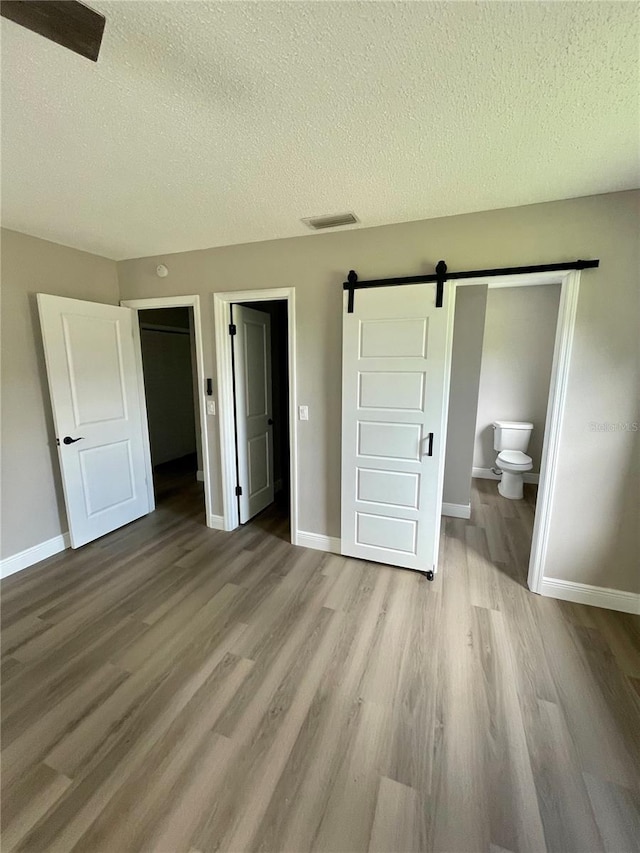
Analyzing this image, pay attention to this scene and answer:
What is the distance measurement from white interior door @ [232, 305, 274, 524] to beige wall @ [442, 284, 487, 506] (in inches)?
73.5

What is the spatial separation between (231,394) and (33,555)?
1.98 meters

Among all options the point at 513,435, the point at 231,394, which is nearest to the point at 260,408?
the point at 231,394

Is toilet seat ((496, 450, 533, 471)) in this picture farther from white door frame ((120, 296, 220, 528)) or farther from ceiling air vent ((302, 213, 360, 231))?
white door frame ((120, 296, 220, 528))

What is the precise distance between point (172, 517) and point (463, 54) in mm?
3797

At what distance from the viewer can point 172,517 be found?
11.8ft

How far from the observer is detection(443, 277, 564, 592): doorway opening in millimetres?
2379

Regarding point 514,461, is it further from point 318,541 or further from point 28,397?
point 28,397

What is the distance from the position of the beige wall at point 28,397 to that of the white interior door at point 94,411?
0.16 meters

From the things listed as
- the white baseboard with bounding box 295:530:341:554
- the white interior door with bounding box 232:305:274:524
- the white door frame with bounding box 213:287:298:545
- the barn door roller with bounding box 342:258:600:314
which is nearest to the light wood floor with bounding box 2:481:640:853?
the white baseboard with bounding box 295:530:341:554

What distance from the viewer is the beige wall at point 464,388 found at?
3217 mm

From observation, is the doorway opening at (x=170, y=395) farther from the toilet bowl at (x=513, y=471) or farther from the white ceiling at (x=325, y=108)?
the toilet bowl at (x=513, y=471)

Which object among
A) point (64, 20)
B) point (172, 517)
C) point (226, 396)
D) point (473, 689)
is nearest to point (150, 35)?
point (64, 20)

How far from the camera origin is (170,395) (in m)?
5.50

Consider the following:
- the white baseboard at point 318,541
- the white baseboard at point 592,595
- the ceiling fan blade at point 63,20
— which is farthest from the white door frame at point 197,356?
the white baseboard at point 592,595
